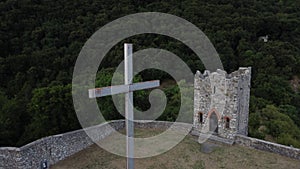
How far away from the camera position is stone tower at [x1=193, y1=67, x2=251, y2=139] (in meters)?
12.8

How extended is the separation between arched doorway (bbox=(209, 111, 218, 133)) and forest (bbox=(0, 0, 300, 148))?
3.80 meters

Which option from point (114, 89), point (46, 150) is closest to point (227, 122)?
point (114, 89)

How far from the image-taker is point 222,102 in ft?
42.9

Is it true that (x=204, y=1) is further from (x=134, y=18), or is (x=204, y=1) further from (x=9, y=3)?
(x=9, y=3)

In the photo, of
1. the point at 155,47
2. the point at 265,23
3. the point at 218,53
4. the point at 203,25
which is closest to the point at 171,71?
the point at 155,47

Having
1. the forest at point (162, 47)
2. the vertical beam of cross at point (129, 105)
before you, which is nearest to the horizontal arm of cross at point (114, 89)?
the vertical beam of cross at point (129, 105)

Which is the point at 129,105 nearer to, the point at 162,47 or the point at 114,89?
the point at 114,89

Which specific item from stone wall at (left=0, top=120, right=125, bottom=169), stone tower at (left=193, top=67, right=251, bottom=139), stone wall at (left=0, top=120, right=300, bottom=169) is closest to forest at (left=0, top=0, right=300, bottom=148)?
stone tower at (left=193, top=67, right=251, bottom=139)

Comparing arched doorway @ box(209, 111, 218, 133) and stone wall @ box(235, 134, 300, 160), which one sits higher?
arched doorway @ box(209, 111, 218, 133)

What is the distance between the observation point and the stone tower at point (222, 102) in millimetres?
12805

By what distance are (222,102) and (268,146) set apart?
8.58 ft

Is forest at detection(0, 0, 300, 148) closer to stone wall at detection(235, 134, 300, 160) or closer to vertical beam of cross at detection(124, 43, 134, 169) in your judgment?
stone wall at detection(235, 134, 300, 160)

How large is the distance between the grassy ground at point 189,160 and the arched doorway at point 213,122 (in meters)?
1.34

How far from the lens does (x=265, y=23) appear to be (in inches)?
1398
